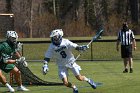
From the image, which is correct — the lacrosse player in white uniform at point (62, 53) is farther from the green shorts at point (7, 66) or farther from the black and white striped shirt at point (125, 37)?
the black and white striped shirt at point (125, 37)

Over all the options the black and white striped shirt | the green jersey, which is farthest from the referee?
the green jersey

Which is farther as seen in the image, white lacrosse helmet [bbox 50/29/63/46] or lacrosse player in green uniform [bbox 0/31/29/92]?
lacrosse player in green uniform [bbox 0/31/29/92]

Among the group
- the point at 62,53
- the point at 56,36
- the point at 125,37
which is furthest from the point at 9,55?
the point at 125,37

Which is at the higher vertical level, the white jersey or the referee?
the white jersey

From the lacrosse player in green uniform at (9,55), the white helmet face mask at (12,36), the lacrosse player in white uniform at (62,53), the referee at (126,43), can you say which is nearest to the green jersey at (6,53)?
the lacrosse player in green uniform at (9,55)

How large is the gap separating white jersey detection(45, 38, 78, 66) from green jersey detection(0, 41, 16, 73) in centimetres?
138

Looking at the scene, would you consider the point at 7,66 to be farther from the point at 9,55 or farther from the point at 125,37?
the point at 125,37

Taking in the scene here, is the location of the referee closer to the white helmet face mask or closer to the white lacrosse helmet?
the white helmet face mask

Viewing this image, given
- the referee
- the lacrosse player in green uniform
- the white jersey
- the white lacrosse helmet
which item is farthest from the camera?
the referee

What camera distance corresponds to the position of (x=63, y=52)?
46.8 feet

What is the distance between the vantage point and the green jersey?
15102 mm

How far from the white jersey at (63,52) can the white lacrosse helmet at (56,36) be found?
96 mm

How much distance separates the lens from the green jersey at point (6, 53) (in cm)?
1510

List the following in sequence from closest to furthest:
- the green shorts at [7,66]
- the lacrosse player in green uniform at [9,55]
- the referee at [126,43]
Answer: the lacrosse player in green uniform at [9,55], the green shorts at [7,66], the referee at [126,43]
